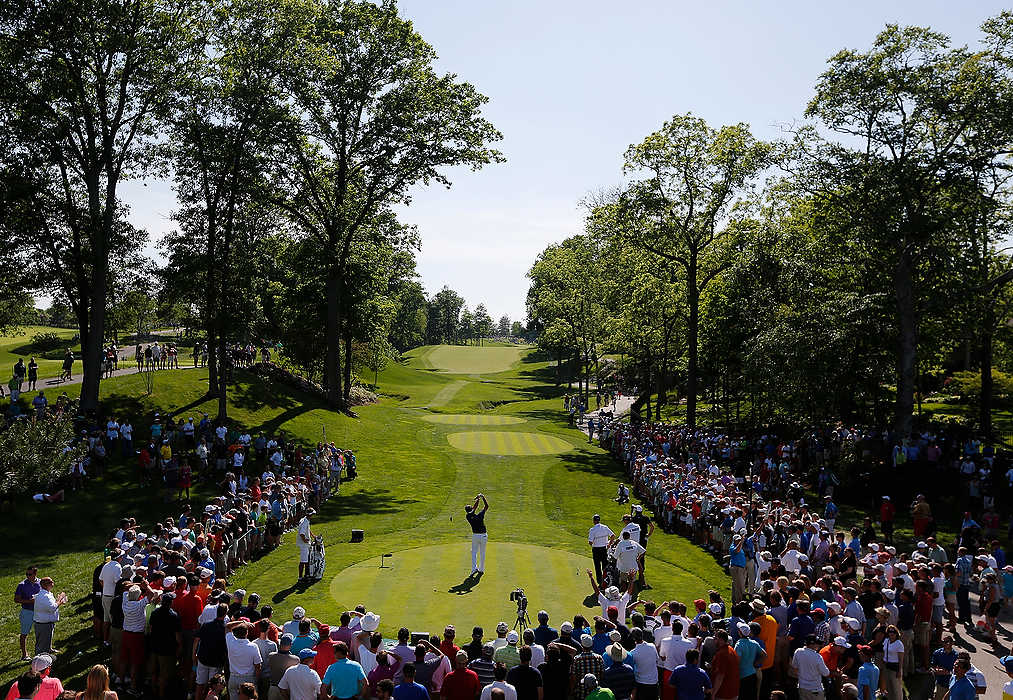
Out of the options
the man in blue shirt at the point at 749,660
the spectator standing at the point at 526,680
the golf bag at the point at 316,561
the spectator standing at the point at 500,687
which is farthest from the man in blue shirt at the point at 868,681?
the golf bag at the point at 316,561

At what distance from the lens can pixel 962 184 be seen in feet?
103

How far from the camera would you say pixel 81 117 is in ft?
108

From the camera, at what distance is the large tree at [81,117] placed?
97.8 feet

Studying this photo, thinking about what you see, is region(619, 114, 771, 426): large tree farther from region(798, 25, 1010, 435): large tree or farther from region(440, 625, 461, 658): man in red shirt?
region(440, 625, 461, 658): man in red shirt

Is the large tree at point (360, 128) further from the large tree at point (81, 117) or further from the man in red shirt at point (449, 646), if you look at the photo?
the man in red shirt at point (449, 646)

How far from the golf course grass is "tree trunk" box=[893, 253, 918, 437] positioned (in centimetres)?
1362

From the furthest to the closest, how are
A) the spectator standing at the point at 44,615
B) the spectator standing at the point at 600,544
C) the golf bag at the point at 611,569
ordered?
1. the spectator standing at the point at 600,544
2. the golf bag at the point at 611,569
3. the spectator standing at the point at 44,615

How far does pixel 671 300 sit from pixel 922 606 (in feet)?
130

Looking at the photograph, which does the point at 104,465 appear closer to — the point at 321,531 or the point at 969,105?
the point at 321,531

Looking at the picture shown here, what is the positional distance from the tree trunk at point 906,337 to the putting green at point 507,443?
17.2 metres

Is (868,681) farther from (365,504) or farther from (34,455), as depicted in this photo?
(34,455)

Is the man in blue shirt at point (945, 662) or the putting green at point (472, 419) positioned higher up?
the man in blue shirt at point (945, 662)

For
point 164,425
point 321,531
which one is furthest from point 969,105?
point 164,425

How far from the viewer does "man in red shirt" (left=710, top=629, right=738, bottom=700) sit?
1085 centimetres
